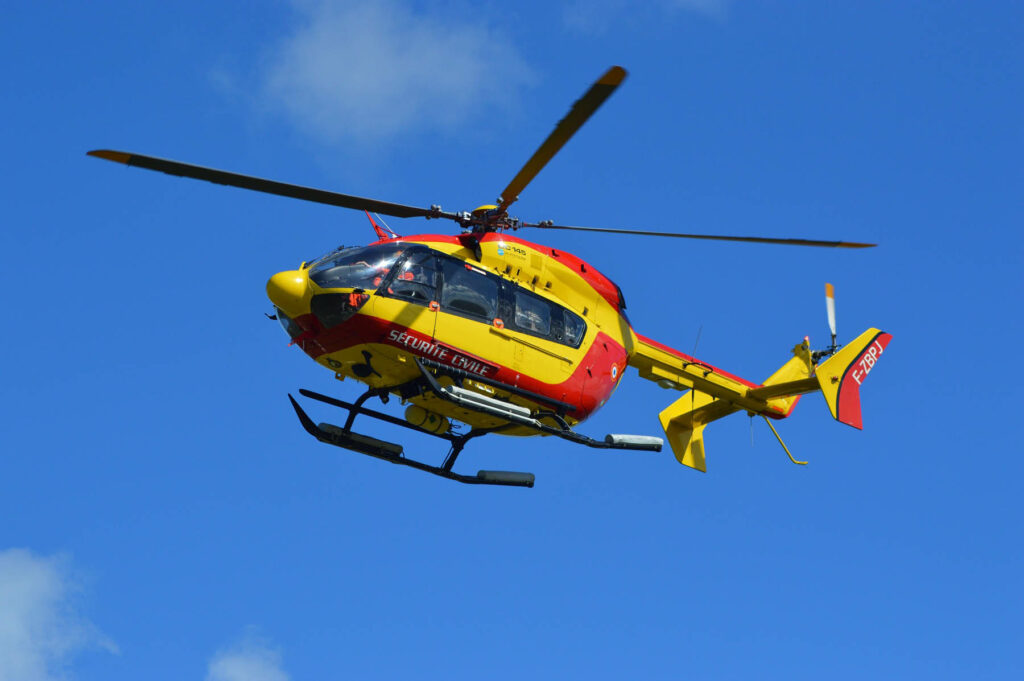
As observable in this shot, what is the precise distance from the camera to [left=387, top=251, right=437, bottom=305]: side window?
17766 mm

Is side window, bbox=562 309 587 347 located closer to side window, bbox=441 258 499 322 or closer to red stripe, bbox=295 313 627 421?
red stripe, bbox=295 313 627 421

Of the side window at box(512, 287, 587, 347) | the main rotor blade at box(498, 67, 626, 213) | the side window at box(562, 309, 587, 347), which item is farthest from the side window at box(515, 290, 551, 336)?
the main rotor blade at box(498, 67, 626, 213)

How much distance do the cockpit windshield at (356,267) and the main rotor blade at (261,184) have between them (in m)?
0.64

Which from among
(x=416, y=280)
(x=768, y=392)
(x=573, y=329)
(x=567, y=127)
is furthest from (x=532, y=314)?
(x=768, y=392)

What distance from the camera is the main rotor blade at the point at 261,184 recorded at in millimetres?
15608

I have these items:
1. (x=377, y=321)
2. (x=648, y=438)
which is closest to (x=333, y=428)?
(x=377, y=321)

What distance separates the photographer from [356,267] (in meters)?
17.7

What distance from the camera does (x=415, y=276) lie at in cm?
1797

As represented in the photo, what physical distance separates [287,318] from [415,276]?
→ 6.99 feet

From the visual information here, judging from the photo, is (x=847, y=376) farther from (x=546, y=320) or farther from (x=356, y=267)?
(x=356, y=267)

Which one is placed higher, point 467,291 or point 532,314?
point 532,314

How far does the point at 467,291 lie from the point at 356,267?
1863mm

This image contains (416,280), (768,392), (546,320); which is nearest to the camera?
(416,280)

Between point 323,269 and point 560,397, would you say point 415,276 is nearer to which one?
point 323,269
